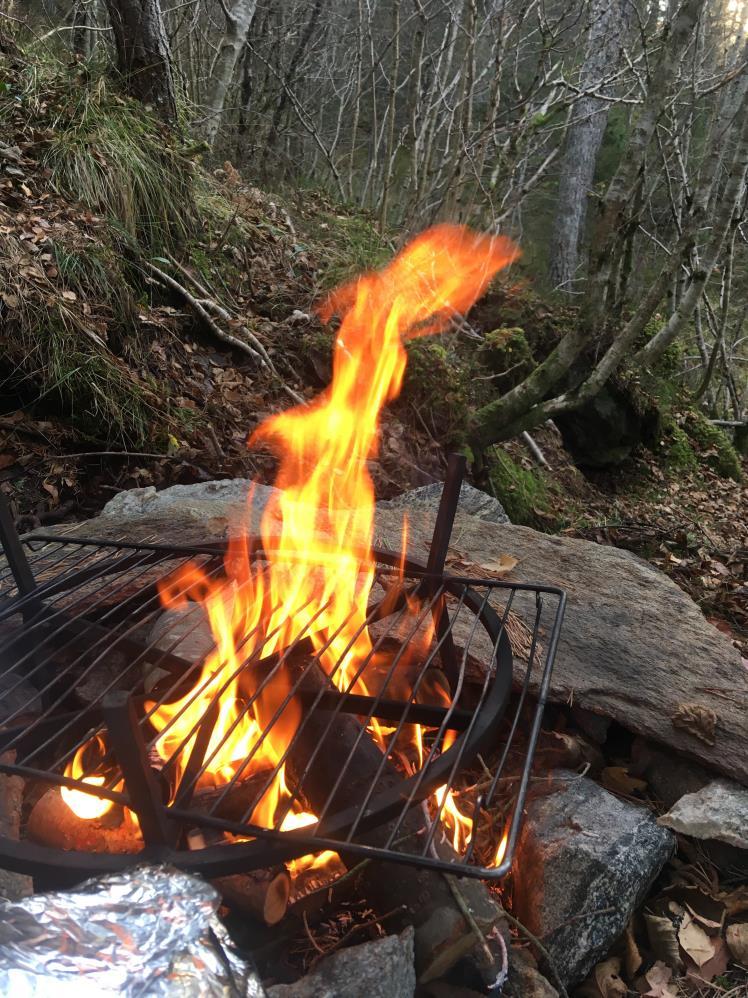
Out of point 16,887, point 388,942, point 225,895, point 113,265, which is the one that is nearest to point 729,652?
point 388,942

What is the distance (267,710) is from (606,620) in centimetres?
138

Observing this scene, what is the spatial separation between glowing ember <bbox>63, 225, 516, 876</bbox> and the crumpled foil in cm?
22

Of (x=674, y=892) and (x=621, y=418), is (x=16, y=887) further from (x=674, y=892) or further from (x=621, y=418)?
(x=621, y=418)

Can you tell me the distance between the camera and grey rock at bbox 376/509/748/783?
1.97 m

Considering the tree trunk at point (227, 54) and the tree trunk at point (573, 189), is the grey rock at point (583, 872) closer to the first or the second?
the tree trunk at point (227, 54)

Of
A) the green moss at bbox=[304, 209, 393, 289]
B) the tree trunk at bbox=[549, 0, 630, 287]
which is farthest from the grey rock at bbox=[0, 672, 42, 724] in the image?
the tree trunk at bbox=[549, 0, 630, 287]

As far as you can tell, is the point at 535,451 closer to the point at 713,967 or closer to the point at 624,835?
the point at 624,835

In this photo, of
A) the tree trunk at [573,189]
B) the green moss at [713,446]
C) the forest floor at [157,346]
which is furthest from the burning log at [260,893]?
the tree trunk at [573,189]

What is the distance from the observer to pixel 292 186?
7.99 metres

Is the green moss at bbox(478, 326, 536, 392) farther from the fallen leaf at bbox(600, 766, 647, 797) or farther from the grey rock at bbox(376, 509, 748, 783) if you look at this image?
the fallen leaf at bbox(600, 766, 647, 797)

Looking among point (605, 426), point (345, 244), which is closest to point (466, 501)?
point (605, 426)

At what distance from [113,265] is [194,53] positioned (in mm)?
5823

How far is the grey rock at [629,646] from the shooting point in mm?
1974

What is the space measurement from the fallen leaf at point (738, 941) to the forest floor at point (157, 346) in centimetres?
185
